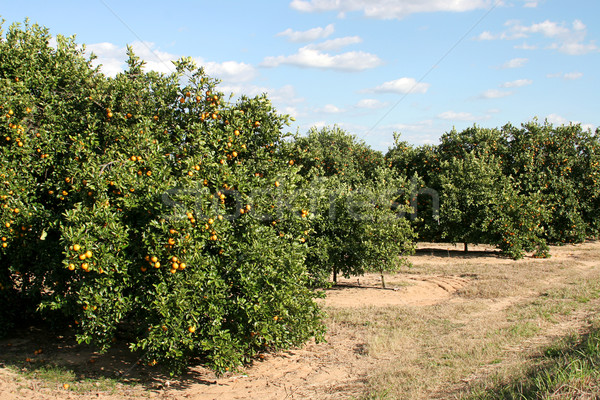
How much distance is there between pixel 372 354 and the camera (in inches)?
271

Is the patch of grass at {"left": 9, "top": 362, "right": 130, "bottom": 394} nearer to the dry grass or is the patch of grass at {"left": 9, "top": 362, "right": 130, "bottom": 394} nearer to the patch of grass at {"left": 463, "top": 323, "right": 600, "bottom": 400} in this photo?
the dry grass

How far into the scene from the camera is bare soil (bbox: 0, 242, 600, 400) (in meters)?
5.73

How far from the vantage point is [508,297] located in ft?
33.0

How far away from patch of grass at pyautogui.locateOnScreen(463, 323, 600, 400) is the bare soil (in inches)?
16.7

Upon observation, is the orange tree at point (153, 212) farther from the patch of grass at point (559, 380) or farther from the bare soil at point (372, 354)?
the patch of grass at point (559, 380)

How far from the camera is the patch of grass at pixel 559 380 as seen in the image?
4.20 metres

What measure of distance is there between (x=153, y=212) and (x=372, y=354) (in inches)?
142

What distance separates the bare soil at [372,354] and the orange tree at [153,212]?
0.51 meters

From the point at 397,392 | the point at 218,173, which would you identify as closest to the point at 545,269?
the point at 397,392

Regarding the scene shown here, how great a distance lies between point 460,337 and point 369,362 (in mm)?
1614

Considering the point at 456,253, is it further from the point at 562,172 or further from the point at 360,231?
the point at 360,231

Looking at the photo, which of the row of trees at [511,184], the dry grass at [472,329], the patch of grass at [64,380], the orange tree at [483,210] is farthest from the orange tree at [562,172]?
the patch of grass at [64,380]

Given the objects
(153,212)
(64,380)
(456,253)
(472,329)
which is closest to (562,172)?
(456,253)

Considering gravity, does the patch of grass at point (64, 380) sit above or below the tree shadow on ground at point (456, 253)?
below
